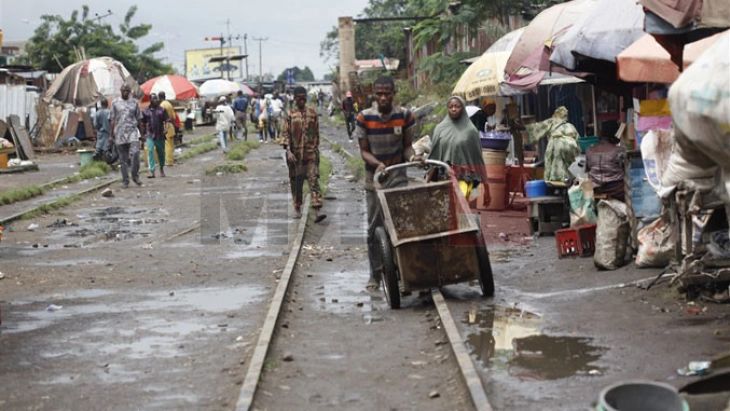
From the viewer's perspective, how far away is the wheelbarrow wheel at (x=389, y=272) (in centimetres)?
924

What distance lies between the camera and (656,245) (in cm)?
977

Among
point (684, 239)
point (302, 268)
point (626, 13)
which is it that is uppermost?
point (626, 13)

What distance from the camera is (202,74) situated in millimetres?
138500

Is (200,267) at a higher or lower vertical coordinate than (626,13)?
lower

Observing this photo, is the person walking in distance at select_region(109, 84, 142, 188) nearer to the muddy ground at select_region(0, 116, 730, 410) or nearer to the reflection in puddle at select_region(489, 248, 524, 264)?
the muddy ground at select_region(0, 116, 730, 410)

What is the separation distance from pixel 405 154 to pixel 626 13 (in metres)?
2.88

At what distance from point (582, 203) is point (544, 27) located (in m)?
4.56

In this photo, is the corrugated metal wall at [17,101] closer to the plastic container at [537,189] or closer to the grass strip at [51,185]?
the grass strip at [51,185]

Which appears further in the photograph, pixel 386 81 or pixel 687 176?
pixel 386 81

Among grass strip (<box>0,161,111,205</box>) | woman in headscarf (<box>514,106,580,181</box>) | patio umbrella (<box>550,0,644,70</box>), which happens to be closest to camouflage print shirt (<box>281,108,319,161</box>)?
woman in headscarf (<box>514,106,580,181</box>)

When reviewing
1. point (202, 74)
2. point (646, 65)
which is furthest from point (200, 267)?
point (202, 74)

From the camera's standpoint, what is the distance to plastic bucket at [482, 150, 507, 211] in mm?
16109

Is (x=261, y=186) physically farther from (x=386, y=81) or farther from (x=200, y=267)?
(x=386, y=81)

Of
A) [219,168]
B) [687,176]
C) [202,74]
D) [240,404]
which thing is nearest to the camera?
[240,404]
